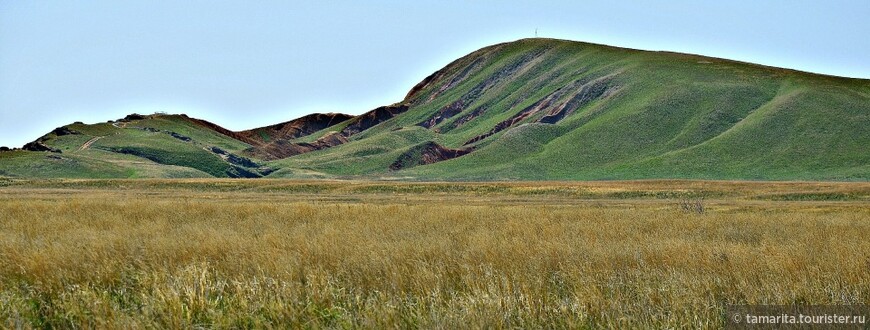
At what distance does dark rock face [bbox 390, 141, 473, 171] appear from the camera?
180 m

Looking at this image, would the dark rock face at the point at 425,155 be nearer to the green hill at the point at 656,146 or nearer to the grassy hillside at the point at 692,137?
the green hill at the point at 656,146

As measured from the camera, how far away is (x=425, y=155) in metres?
185

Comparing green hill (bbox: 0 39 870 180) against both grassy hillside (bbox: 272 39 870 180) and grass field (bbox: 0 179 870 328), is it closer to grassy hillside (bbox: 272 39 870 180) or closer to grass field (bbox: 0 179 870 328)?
grassy hillside (bbox: 272 39 870 180)

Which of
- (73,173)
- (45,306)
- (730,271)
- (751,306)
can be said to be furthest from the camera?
(73,173)

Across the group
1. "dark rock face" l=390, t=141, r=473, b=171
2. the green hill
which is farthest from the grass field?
"dark rock face" l=390, t=141, r=473, b=171

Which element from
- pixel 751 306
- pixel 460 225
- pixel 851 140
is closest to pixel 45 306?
pixel 751 306

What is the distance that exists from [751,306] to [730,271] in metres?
2.60

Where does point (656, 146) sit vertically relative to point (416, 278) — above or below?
above

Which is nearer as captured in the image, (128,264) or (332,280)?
(332,280)

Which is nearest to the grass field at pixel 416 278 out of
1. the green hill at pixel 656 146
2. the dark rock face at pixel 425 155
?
the green hill at pixel 656 146

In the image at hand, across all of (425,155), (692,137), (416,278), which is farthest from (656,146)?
(416,278)

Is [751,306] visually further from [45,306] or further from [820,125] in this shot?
[820,125]

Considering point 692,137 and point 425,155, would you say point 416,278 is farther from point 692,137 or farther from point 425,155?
point 425,155

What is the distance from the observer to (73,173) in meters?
150
